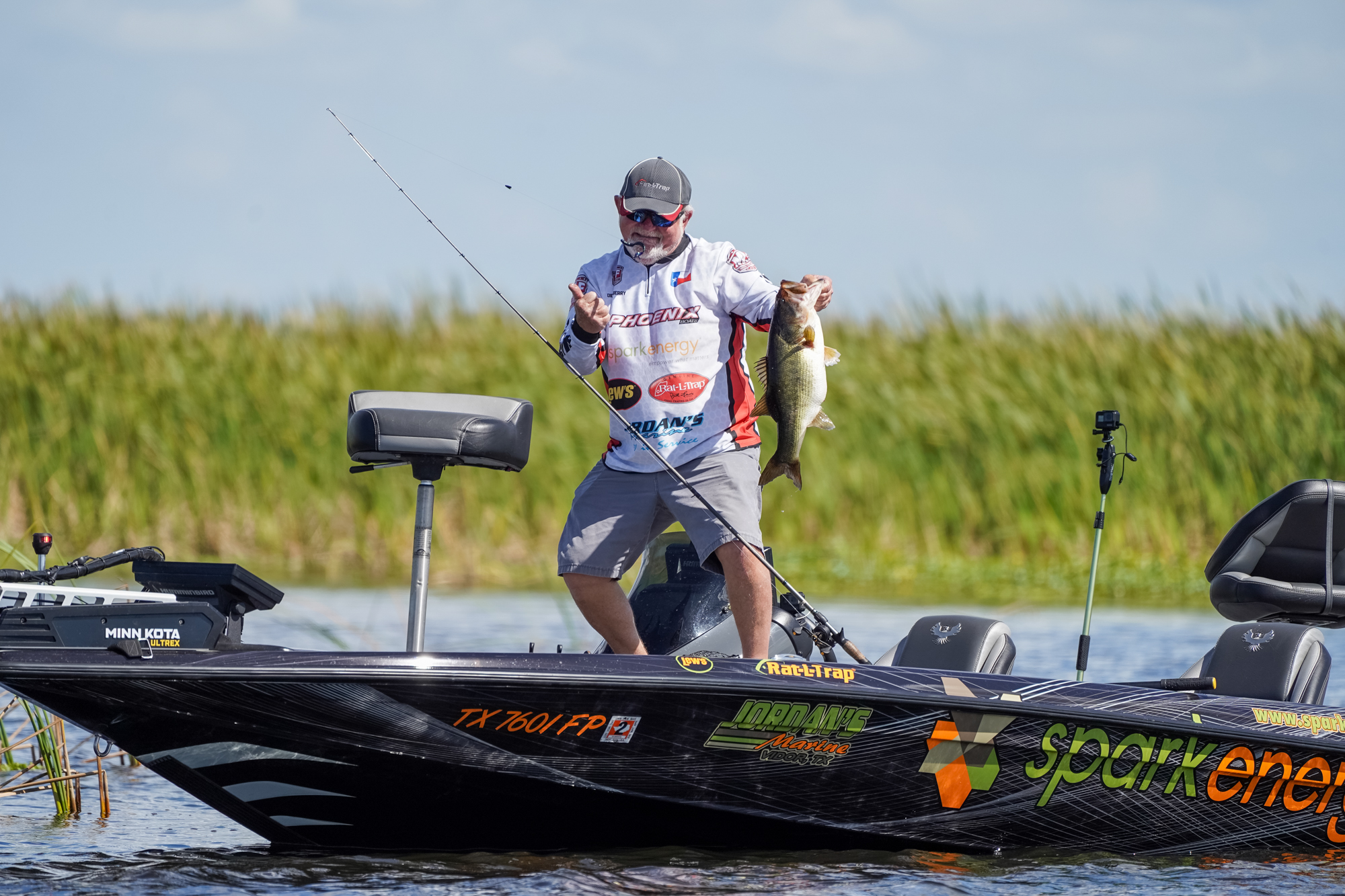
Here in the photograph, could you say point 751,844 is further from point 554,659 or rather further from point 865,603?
point 865,603

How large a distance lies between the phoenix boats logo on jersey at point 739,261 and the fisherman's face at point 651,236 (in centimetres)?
15

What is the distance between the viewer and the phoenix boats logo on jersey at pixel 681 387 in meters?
4.51

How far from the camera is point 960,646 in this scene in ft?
16.4

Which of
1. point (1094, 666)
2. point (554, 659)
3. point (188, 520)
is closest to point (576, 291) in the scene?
point (554, 659)

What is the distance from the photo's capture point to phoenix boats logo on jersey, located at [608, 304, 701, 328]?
4520 mm

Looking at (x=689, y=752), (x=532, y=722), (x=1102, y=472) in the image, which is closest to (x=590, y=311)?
(x=532, y=722)

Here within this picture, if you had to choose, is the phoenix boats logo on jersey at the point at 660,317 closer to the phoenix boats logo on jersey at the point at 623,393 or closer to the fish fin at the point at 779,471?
the phoenix boats logo on jersey at the point at 623,393

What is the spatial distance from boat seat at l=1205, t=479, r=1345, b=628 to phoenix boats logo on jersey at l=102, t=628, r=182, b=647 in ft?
10.2

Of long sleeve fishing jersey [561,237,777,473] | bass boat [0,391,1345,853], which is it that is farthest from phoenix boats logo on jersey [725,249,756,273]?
bass boat [0,391,1345,853]

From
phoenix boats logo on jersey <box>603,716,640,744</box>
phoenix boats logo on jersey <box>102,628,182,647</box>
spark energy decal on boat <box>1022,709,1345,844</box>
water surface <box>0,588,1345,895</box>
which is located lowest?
water surface <box>0,588,1345,895</box>

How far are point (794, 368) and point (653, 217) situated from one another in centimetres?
57

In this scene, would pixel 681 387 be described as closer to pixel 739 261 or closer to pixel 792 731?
pixel 739 261

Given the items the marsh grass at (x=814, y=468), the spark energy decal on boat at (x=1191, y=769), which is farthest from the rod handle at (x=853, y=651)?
the marsh grass at (x=814, y=468)

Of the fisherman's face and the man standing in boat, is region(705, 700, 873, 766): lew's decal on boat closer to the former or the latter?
the man standing in boat
